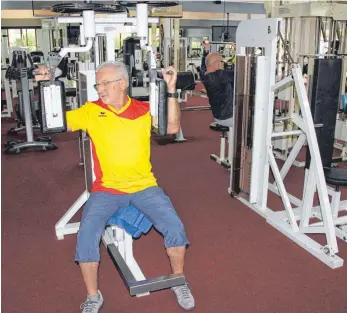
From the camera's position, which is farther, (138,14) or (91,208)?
(138,14)

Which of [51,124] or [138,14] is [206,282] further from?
[138,14]

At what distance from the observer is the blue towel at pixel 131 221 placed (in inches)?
80.2

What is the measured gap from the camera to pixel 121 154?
2.09m

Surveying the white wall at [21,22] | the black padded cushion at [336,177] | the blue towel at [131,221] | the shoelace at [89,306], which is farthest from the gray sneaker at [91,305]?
the white wall at [21,22]

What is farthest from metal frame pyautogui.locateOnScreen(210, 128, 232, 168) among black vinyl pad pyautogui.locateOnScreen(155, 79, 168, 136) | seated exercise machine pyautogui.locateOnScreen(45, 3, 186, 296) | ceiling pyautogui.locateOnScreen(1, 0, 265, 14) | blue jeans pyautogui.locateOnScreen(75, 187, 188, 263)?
ceiling pyautogui.locateOnScreen(1, 0, 265, 14)

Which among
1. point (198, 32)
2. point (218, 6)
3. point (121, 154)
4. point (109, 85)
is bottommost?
point (121, 154)

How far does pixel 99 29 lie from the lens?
2369 mm

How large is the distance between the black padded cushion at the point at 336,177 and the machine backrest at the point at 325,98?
8 cm

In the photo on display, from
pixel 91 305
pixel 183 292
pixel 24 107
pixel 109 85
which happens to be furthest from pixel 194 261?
pixel 24 107

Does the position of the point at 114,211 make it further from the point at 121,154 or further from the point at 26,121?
the point at 26,121

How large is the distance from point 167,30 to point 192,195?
17.1 ft

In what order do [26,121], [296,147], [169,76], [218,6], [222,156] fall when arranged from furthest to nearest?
[218,6]
[26,121]
[222,156]
[296,147]
[169,76]

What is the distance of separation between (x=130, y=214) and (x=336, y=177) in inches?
53.2

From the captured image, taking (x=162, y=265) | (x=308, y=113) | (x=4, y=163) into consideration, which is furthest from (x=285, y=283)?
(x=4, y=163)
